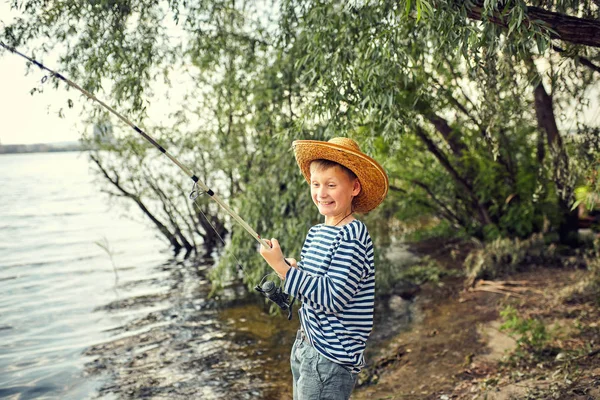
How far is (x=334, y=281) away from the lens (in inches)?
92.4

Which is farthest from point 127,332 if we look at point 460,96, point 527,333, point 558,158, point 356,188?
point 356,188

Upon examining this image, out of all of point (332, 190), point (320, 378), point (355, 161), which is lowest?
point (320, 378)

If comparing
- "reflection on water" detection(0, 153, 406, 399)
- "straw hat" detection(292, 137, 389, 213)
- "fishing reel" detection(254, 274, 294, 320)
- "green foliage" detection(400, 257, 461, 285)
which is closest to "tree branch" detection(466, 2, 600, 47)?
"straw hat" detection(292, 137, 389, 213)

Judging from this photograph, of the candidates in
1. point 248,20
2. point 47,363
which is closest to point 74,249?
point 47,363

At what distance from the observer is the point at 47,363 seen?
24.4ft

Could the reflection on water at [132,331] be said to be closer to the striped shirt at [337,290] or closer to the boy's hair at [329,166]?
the striped shirt at [337,290]

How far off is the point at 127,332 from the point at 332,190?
6.52 meters

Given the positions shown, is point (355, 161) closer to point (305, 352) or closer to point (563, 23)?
point (305, 352)

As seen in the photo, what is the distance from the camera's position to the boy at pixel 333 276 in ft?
7.73

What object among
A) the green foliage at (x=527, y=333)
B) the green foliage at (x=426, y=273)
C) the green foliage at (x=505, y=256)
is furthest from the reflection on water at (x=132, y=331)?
the green foliage at (x=527, y=333)

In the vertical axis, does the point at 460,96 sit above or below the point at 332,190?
above

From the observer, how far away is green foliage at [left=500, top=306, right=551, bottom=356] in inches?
209

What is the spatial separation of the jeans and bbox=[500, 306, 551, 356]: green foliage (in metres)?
3.33

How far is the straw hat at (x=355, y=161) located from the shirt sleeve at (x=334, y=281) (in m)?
0.34
